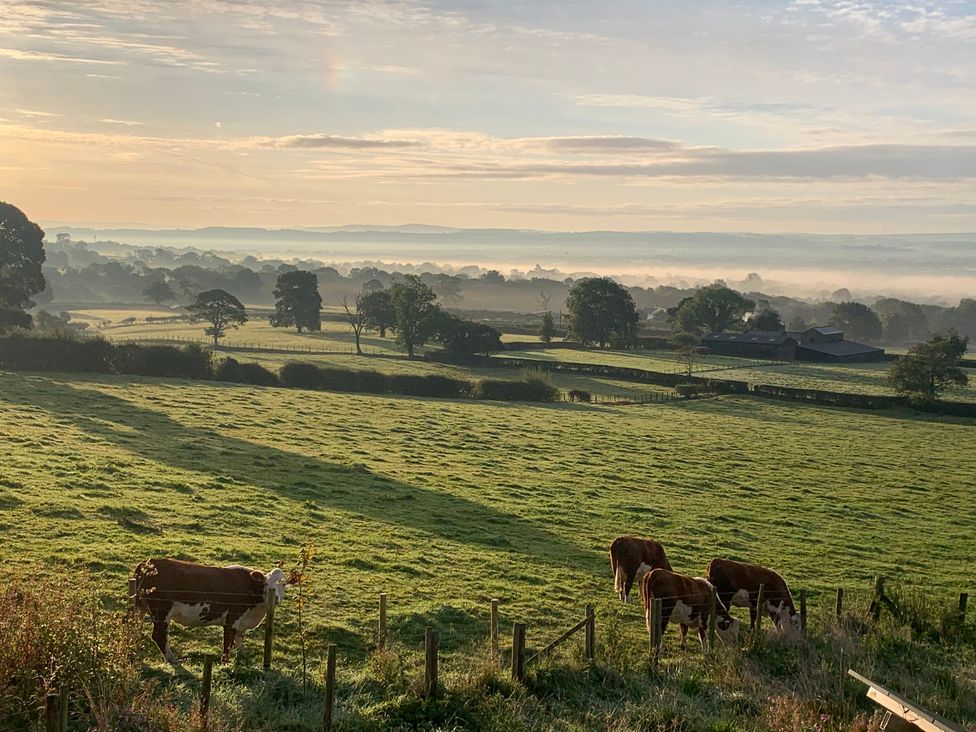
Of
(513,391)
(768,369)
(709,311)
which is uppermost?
(709,311)

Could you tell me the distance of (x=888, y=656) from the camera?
1450cm

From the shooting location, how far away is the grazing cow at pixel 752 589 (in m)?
16.3

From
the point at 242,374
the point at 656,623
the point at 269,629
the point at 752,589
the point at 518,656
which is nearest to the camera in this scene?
the point at 518,656

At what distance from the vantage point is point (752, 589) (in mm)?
16812

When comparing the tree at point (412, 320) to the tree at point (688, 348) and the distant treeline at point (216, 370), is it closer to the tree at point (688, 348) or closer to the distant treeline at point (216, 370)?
the distant treeline at point (216, 370)

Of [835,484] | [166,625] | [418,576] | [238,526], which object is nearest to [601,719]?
[166,625]

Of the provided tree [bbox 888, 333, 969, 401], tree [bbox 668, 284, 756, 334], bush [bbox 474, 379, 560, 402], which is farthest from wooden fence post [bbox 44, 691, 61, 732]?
tree [bbox 668, 284, 756, 334]

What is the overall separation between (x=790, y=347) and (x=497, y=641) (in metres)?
85.3

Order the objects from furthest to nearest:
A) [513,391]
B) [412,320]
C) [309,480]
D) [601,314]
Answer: [601,314], [412,320], [513,391], [309,480]

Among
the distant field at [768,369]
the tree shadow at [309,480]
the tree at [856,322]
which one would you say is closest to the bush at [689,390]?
the distant field at [768,369]

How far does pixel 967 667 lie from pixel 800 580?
6.72m

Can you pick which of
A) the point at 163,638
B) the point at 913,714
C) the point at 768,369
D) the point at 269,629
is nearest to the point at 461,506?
the point at 269,629

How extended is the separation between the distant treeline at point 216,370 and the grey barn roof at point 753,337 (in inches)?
1619

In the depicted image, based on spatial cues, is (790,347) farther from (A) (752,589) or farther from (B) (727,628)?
(B) (727,628)
